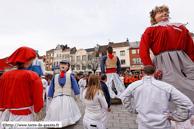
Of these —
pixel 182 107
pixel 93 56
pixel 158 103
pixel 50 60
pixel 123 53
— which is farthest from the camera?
pixel 50 60

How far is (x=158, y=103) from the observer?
4.22 feet

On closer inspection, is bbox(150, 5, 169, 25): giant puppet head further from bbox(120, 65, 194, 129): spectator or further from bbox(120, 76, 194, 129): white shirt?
bbox(120, 76, 194, 129): white shirt

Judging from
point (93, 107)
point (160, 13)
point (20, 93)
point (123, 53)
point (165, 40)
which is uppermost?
point (123, 53)

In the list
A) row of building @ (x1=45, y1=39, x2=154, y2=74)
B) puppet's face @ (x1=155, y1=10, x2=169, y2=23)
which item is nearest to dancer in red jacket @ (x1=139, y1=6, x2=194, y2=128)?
puppet's face @ (x1=155, y1=10, x2=169, y2=23)

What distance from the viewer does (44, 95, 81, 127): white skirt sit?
283cm

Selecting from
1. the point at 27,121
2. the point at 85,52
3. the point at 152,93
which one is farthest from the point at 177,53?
the point at 85,52

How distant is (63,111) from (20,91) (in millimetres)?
1700

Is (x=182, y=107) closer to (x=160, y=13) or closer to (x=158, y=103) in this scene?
(x=158, y=103)

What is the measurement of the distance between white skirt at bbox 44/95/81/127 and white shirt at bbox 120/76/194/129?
6.99 ft

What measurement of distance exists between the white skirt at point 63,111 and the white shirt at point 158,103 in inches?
83.9

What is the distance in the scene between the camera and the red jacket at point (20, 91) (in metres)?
1.45

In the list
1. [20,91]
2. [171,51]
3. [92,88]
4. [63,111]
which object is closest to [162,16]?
[171,51]

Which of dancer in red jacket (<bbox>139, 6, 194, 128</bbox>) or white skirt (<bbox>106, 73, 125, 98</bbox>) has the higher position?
dancer in red jacket (<bbox>139, 6, 194, 128</bbox>)

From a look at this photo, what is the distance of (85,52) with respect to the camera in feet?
110
